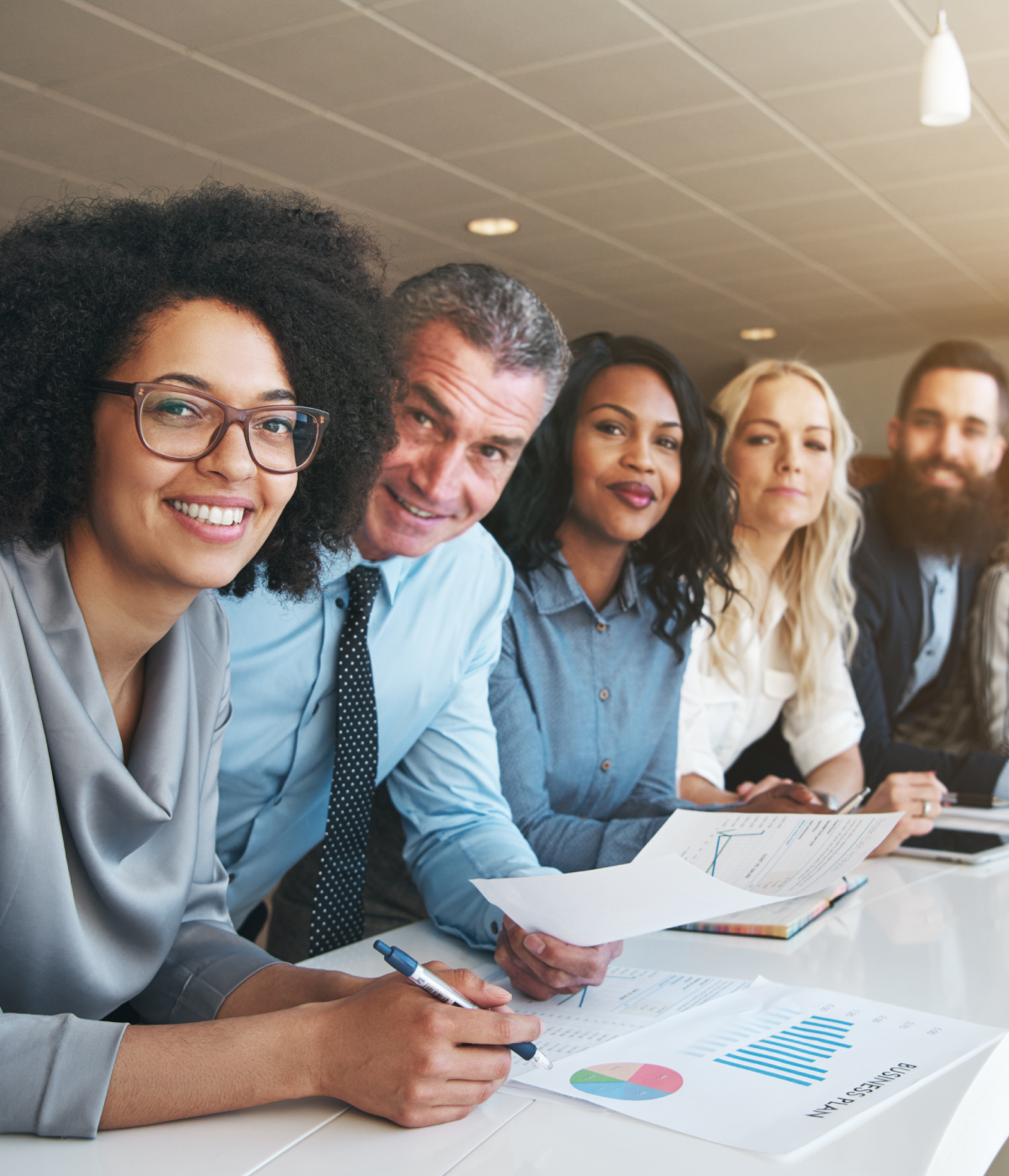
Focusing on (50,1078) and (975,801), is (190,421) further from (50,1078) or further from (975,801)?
(975,801)

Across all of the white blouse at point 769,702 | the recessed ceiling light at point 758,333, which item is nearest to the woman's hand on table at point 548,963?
the white blouse at point 769,702

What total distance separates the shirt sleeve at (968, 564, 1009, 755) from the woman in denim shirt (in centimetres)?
137

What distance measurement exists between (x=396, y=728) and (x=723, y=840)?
555 millimetres

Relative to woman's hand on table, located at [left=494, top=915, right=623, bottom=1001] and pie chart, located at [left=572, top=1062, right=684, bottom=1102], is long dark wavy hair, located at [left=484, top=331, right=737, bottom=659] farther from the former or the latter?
pie chart, located at [left=572, top=1062, right=684, bottom=1102]

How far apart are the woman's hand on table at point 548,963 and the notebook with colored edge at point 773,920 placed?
0.79 feet

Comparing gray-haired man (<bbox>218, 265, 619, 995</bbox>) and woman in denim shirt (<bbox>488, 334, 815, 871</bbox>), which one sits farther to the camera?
woman in denim shirt (<bbox>488, 334, 815, 871</bbox>)

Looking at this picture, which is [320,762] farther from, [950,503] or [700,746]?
[950,503]

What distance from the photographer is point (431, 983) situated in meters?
0.95

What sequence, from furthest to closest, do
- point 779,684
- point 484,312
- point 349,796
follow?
1. point 779,684
2. point 484,312
3. point 349,796

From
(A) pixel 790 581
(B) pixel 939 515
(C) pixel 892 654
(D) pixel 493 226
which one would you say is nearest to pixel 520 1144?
(A) pixel 790 581

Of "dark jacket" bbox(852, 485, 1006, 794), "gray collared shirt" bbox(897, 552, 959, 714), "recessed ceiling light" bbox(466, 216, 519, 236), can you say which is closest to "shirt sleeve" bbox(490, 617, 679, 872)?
"dark jacket" bbox(852, 485, 1006, 794)

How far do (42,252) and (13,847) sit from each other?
0.60 metres

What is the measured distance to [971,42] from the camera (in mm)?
4074

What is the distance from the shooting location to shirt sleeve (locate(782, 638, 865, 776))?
8.71ft
